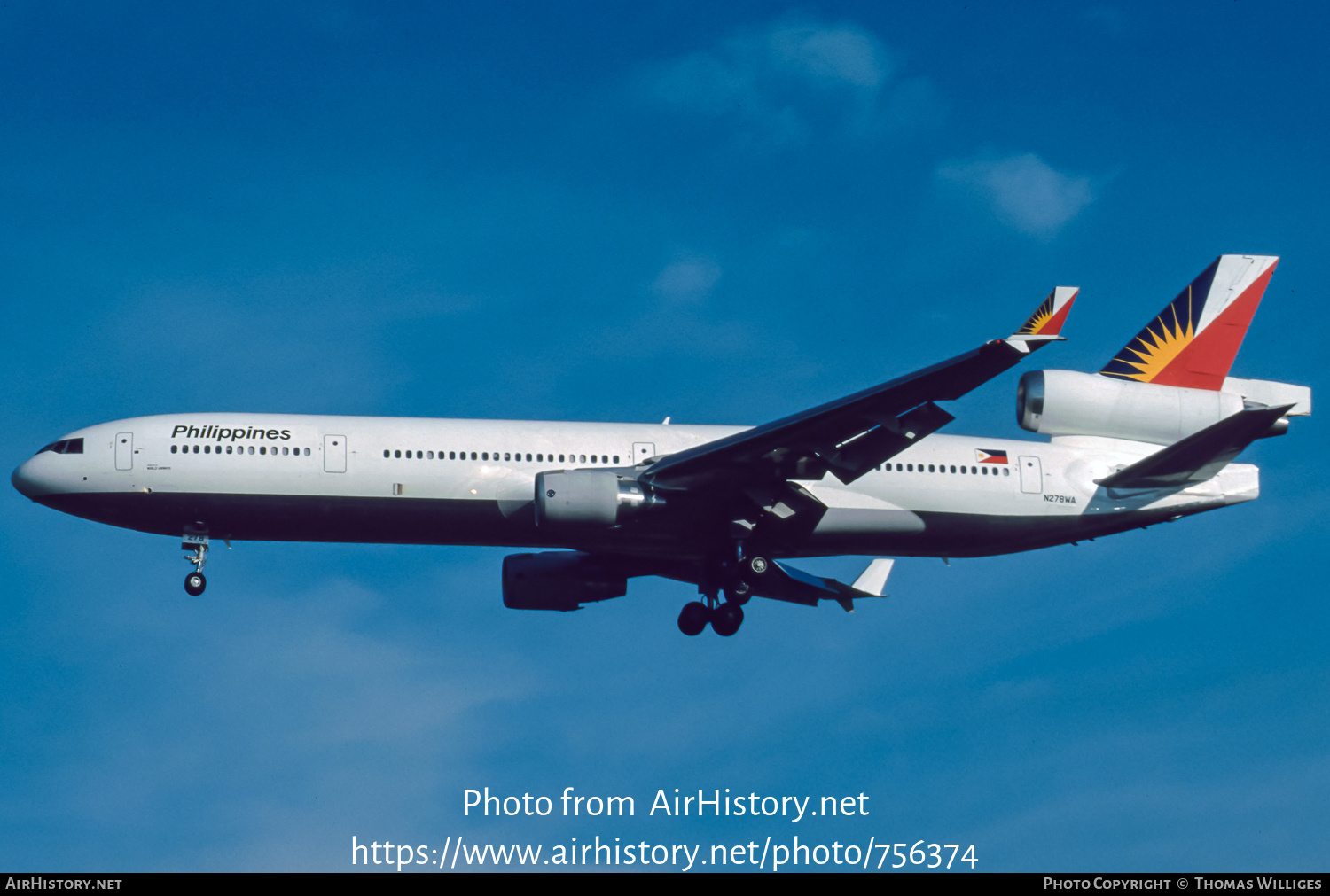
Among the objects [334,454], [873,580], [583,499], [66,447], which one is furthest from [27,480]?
[873,580]

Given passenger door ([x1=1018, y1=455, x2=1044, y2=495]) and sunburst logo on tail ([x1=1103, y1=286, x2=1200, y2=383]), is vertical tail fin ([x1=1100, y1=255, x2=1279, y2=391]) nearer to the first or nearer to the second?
sunburst logo on tail ([x1=1103, y1=286, x2=1200, y2=383])

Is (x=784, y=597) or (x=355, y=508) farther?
(x=784, y=597)

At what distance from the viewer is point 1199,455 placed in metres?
→ 30.5

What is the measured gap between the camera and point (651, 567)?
114 ft

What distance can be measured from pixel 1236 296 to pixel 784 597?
13332 mm

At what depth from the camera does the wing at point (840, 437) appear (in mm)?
26656

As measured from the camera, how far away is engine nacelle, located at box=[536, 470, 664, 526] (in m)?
28.5

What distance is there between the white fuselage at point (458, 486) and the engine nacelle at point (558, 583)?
2.76m

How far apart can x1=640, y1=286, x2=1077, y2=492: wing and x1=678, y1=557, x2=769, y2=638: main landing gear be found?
88.4 inches
